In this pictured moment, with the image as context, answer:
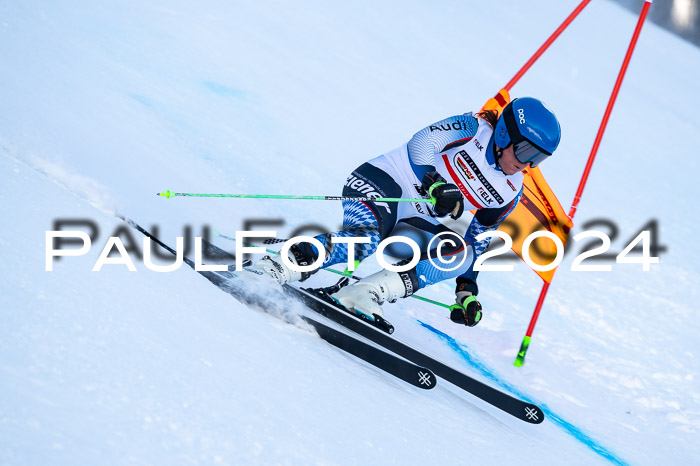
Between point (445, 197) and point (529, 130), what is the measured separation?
462 mm

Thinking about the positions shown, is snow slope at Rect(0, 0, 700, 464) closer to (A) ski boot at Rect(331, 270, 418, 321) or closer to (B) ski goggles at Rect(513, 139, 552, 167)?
(A) ski boot at Rect(331, 270, 418, 321)

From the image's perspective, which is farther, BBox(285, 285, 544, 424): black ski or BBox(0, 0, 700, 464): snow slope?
BBox(285, 285, 544, 424): black ski

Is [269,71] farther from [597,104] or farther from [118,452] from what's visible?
[118,452]

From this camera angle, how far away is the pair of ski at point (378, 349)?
2.91 metres

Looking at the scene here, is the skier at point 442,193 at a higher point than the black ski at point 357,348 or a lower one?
higher

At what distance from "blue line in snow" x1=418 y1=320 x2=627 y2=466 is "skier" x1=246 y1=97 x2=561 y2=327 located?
0.33 metres

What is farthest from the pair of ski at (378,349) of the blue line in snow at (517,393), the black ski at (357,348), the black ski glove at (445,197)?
the black ski glove at (445,197)

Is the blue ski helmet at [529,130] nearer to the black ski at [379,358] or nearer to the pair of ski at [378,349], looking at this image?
the pair of ski at [378,349]

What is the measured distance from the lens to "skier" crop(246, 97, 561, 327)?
3428 mm

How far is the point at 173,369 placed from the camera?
200cm

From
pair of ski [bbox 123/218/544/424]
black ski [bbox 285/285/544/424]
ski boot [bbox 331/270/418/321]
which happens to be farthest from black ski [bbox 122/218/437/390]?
ski boot [bbox 331/270/418/321]

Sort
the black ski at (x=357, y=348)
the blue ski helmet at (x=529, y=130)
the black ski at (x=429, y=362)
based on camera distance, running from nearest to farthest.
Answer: the black ski at (x=357, y=348) → the black ski at (x=429, y=362) → the blue ski helmet at (x=529, y=130)

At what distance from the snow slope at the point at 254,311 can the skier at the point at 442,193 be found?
0.33 meters

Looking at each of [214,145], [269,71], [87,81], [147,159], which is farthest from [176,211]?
[269,71]
